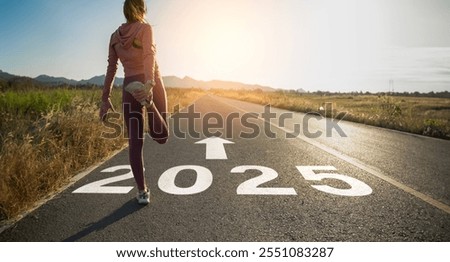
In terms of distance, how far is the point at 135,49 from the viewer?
125 inches

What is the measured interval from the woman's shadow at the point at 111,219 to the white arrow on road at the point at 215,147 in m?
2.76

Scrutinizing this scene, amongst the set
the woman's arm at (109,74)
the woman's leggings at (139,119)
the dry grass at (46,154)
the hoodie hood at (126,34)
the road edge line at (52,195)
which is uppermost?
the hoodie hood at (126,34)

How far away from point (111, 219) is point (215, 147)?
175 inches

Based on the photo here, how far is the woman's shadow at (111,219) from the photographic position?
106 inches

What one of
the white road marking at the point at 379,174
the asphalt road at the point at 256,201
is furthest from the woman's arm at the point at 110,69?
the white road marking at the point at 379,174

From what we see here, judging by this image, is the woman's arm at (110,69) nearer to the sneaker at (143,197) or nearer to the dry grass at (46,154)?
the sneaker at (143,197)

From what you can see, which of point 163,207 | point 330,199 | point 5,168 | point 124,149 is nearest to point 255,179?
point 330,199

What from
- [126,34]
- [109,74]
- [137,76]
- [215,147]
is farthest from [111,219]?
[215,147]

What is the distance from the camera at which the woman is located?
121 inches

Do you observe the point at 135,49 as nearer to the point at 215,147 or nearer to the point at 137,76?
the point at 137,76

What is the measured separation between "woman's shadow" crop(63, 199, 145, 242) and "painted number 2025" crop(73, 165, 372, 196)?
50 centimetres

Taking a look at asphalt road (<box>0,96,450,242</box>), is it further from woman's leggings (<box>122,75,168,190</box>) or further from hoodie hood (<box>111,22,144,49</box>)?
hoodie hood (<box>111,22,144,49</box>)

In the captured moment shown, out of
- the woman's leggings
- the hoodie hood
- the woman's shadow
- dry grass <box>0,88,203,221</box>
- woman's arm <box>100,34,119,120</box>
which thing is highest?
the hoodie hood

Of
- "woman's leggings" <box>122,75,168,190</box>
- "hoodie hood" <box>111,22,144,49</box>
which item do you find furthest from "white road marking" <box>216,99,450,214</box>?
"hoodie hood" <box>111,22,144,49</box>
